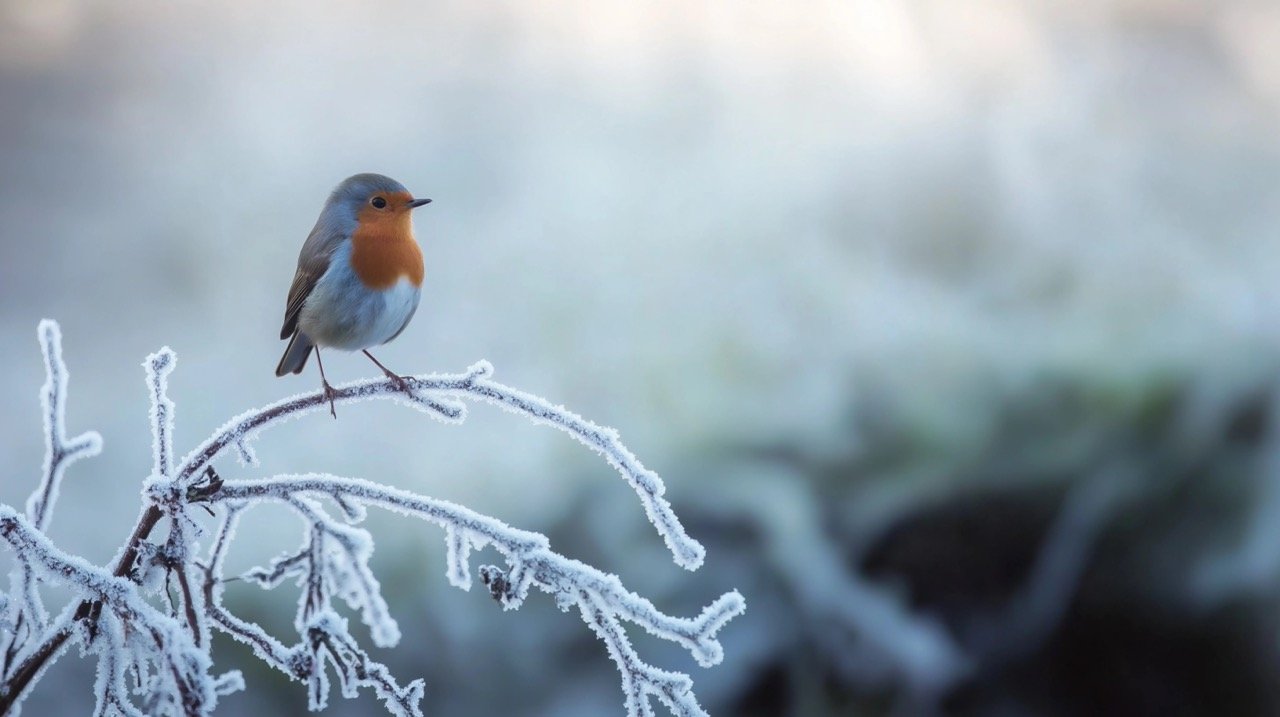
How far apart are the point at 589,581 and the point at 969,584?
7.19 ft

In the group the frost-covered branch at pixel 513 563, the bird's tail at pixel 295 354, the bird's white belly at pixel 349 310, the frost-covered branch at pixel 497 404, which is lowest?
the frost-covered branch at pixel 513 563

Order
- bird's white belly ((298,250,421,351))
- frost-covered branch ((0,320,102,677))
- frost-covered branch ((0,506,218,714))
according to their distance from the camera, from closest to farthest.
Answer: frost-covered branch ((0,506,218,714)), frost-covered branch ((0,320,102,677)), bird's white belly ((298,250,421,351))

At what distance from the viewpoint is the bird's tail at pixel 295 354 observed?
1271mm

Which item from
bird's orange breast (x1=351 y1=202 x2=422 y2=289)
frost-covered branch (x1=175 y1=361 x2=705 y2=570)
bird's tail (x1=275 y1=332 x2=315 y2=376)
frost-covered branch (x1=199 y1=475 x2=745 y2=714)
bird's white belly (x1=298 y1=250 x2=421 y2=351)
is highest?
bird's orange breast (x1=351 y1=202 x2=422 y2=289)

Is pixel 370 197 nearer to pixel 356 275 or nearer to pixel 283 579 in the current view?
pixel 356 275

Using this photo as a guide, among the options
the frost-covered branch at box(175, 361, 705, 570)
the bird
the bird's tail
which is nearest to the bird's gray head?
the bird

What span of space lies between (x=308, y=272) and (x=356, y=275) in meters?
0.09

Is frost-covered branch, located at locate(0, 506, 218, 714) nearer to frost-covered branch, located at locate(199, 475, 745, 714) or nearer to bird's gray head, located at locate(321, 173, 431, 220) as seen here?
frost-covered branch, located at locate(199, 475, 745, 714)

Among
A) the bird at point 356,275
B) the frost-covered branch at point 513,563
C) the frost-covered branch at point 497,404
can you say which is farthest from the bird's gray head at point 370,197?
the frost-covered branch at point 513,563

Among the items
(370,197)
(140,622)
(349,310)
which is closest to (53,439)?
(140,622)

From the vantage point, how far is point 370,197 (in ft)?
4.19

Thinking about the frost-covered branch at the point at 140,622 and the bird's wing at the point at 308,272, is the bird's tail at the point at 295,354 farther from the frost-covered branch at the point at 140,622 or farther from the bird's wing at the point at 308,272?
the frost-covered branch at the point at 140,622

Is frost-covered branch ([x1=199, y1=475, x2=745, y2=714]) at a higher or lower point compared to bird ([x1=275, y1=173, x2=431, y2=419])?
lower

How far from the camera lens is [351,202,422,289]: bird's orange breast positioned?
1.22m
